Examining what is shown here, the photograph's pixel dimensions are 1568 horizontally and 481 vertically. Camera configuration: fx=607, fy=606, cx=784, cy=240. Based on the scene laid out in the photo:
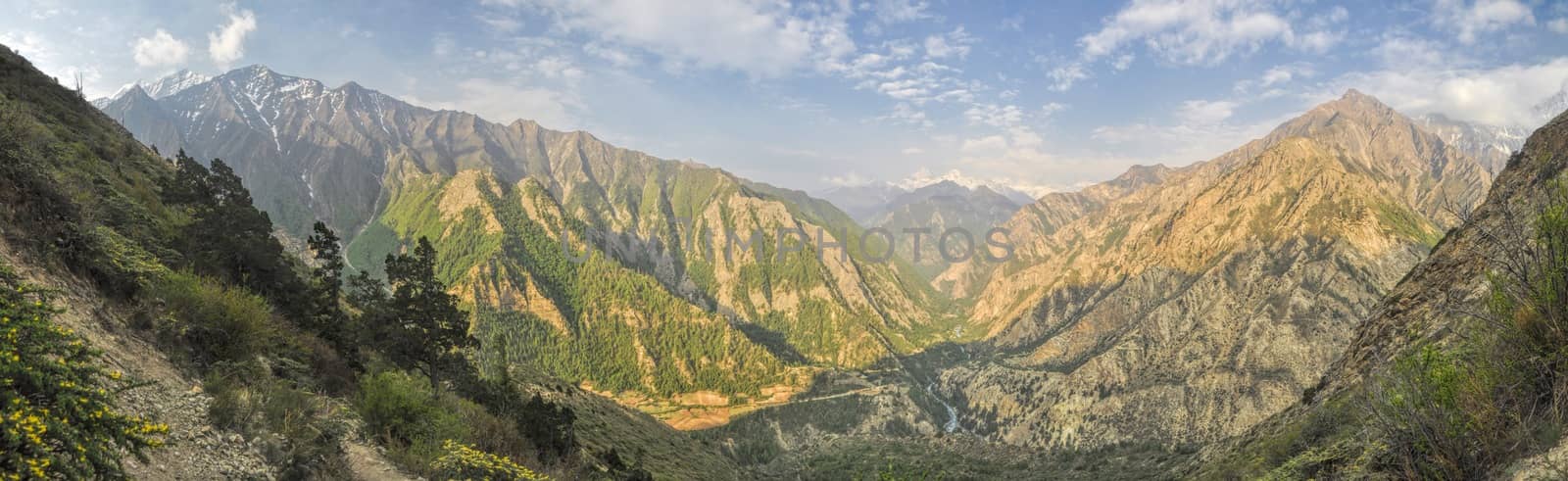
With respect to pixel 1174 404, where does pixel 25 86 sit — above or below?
above

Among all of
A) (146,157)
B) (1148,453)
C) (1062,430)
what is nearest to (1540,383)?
(146,157)

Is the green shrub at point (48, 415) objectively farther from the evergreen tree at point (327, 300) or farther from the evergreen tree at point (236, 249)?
the evergreen tree at point (327, 300)

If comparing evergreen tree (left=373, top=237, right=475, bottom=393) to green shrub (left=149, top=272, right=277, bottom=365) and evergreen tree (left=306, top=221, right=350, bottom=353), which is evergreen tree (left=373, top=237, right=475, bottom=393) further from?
green shrub (left=149, top=272, right=277, bottom=365)

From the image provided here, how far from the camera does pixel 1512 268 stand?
9016mm

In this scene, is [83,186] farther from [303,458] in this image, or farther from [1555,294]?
[1555,294]

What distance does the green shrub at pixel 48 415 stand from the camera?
6902mm

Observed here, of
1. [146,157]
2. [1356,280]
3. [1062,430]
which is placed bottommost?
[1062,430]

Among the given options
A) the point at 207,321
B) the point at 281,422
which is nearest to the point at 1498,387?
the point at 281,422

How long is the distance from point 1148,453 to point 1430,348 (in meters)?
123

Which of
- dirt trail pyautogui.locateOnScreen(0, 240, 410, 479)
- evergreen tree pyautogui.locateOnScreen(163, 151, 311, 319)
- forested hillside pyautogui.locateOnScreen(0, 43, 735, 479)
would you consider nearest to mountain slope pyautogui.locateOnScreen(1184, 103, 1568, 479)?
forested hillside pyautogui.locateOnScreen(0, 43, 735, 479)

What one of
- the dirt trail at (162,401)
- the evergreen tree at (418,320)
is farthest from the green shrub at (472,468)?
the evergreen tree at (418,320)

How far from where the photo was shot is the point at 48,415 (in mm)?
7547

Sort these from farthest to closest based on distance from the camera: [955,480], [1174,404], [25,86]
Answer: [1174,404]
[955,480]
[25,86]

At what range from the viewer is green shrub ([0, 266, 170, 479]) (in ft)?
22.6
